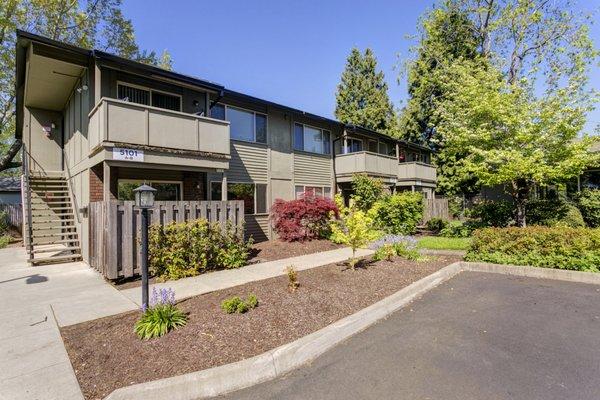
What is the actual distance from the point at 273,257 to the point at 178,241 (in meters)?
3.52

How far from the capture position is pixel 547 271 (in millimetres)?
7941

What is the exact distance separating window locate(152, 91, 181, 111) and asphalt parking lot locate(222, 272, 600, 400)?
10.0 metres

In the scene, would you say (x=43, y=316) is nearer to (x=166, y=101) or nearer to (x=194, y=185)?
(x=194, y=185)

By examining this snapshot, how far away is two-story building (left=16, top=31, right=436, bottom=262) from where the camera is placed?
29.1 feet

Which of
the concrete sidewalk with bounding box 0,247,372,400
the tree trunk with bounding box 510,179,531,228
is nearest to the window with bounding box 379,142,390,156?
the tree trunk with bounding box 510,179,531,228

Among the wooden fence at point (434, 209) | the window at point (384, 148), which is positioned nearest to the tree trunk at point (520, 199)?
the wooden fence at point (434, 209)

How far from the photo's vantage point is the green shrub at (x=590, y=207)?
13430 mm

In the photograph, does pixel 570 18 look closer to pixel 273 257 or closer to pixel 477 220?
pixel 477 220

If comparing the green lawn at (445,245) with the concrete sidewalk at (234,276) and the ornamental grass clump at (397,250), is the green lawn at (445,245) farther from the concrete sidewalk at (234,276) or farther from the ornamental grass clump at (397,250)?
the concrete sidewalk at (234,276)

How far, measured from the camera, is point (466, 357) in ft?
13.2

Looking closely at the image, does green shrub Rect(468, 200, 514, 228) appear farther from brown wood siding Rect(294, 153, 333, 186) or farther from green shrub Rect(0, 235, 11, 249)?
green shrub Rect(0, 235, 11, 249)

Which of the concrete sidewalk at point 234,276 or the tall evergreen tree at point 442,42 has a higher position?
the tall evergreen tree at point 442,42

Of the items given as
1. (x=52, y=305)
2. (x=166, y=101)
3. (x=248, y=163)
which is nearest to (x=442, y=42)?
(x=248, y=163)

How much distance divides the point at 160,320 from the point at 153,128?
20.6 feet
